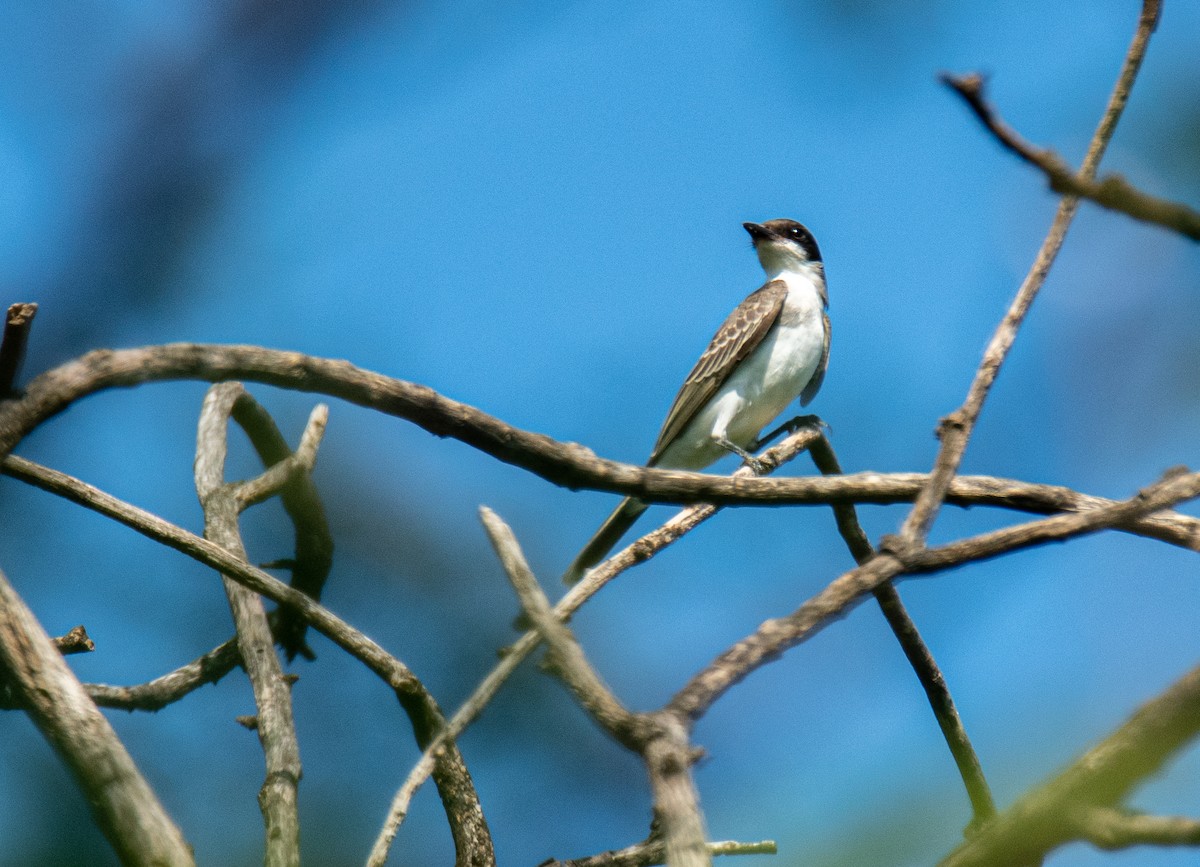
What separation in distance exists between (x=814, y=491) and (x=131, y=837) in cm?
153

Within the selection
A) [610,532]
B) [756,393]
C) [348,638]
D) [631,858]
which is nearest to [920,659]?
[631,858]

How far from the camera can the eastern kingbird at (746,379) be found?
9234mm

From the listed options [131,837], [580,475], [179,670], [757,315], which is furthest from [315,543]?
[757,315]

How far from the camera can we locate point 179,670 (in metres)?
4.20

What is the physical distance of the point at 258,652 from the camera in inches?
160

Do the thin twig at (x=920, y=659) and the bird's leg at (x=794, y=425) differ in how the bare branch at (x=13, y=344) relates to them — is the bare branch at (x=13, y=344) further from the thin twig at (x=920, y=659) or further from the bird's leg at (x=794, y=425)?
the bird's leg at (x=794, y=425)

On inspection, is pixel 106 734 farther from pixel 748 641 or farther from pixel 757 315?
pixel 757 315

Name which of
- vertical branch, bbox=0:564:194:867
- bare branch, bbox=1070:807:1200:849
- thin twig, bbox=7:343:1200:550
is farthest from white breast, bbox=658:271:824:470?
bare branch, bbox=1070:807:1200:849

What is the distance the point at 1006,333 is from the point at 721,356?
21.6 feet

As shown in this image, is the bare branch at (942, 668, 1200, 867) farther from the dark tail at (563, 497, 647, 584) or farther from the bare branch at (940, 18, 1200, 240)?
the dark tail at (563, 497, 647, 584)

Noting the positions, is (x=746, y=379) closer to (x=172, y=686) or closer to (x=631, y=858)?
(x=172, y=686)

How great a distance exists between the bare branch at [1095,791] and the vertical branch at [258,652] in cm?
174

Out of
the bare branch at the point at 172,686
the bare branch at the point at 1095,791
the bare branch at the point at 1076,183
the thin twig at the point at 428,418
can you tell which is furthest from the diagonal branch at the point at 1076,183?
the bare branch at the point at 172,686

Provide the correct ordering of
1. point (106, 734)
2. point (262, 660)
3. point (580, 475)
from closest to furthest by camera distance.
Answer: point (106, 734) < point (580, 475) < point (262, 660)
